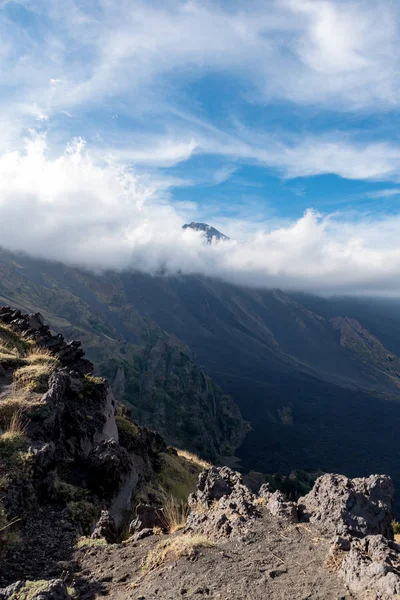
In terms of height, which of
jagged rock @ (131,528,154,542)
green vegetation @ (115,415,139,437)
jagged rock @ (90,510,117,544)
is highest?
jagged rock @ (131,528,154,542)

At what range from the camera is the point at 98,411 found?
13320mm

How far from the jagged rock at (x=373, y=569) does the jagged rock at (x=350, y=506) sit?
0.65 meters

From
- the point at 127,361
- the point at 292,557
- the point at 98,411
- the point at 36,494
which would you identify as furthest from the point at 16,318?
the point at 127,361

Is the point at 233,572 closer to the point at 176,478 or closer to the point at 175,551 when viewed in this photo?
the point at 175,551

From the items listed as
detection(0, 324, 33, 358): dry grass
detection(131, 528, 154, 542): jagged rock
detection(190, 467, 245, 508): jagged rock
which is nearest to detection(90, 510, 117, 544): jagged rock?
detection(131, 528, 154, 542): jagged rock

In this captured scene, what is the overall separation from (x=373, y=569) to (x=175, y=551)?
2.48 meters

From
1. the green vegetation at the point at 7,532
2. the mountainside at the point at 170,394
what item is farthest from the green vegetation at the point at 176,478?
the mountainside at the point at 170,394

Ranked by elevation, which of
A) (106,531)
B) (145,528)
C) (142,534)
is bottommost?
(106,531)

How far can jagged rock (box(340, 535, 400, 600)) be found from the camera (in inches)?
157

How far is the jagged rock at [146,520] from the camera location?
7379 millimetres

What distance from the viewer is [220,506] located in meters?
7.10

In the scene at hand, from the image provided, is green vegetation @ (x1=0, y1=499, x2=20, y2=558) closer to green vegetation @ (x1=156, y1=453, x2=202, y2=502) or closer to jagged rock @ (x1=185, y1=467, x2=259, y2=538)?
jagged rock @ (x1=185, y1=467, x2=259, y2=538)

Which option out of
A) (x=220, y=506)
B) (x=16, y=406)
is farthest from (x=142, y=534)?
(x=16, y=406)

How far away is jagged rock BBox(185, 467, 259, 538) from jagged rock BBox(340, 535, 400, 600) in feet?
5.98
